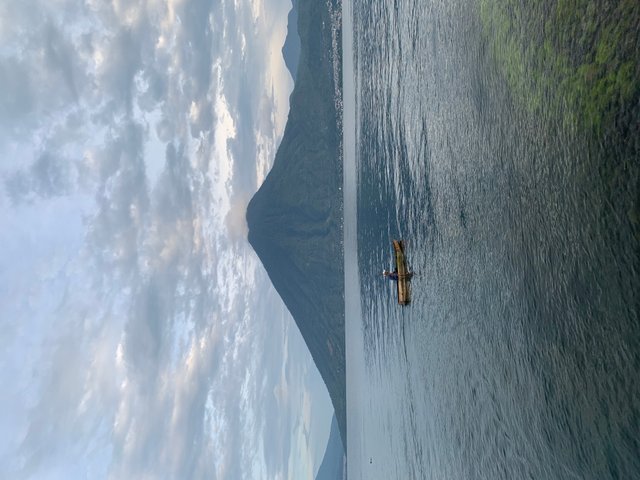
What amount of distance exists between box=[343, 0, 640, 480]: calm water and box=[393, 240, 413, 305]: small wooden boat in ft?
3.47

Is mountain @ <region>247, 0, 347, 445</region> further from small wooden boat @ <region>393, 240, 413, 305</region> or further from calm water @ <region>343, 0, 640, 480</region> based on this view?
calm water @ <region>343, 0, 640, 480</region>

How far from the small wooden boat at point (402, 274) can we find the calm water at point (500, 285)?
3.47 ft

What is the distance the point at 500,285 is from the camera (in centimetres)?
1622

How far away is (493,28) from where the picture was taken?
55.8 ft

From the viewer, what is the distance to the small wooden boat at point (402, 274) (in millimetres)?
35594

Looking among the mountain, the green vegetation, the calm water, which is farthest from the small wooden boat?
the mountain

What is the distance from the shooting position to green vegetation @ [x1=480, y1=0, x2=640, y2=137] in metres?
9.66

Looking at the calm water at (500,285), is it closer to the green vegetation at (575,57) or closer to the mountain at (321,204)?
the green vegetation at (575,57)

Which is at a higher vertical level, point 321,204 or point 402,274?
point 321,204

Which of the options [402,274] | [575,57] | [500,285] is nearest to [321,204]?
[402,274]

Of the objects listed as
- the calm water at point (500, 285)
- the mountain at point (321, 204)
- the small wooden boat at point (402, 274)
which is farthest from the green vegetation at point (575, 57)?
the mountain at point (321, 204)

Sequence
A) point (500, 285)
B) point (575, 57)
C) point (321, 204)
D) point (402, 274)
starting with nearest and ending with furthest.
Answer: point (575, 57), point (500, 285), point (402, 274), point (321, 204)

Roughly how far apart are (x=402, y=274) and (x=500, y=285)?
20.0 m

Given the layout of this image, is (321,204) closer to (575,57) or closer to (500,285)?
(500,285)
